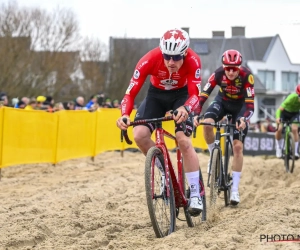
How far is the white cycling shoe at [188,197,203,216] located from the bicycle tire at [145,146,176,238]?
47 cm

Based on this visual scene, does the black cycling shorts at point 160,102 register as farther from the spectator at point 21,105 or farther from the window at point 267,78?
the window at point 267,78

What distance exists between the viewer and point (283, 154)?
16719 millimetres

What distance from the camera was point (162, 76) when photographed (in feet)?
26.3

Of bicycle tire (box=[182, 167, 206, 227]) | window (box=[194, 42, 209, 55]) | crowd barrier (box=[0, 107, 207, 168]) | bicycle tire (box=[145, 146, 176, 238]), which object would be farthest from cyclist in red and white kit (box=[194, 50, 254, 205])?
window (box=[194, 42, 209, 55])

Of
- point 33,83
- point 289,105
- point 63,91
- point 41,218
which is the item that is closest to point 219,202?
point 41,218

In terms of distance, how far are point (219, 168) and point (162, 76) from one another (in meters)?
2.64

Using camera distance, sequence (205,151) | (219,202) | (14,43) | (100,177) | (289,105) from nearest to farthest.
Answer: (219,202) < (100,177) < (289,105) < (205,151) < (14,43)

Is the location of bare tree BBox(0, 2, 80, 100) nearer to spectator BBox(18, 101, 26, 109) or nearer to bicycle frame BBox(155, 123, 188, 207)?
spectator BBox(18, 101, 26, 109)

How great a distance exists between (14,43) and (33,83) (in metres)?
4.12

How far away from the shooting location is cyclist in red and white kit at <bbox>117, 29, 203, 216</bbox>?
25.0ft

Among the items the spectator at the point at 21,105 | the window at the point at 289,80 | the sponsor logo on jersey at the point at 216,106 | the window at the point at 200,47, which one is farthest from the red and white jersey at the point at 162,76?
the window at the point at 289,80

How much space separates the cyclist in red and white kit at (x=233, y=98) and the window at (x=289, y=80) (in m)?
70.7

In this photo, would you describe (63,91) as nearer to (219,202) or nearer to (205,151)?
(205,151)

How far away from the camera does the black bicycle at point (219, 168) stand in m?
9.83
